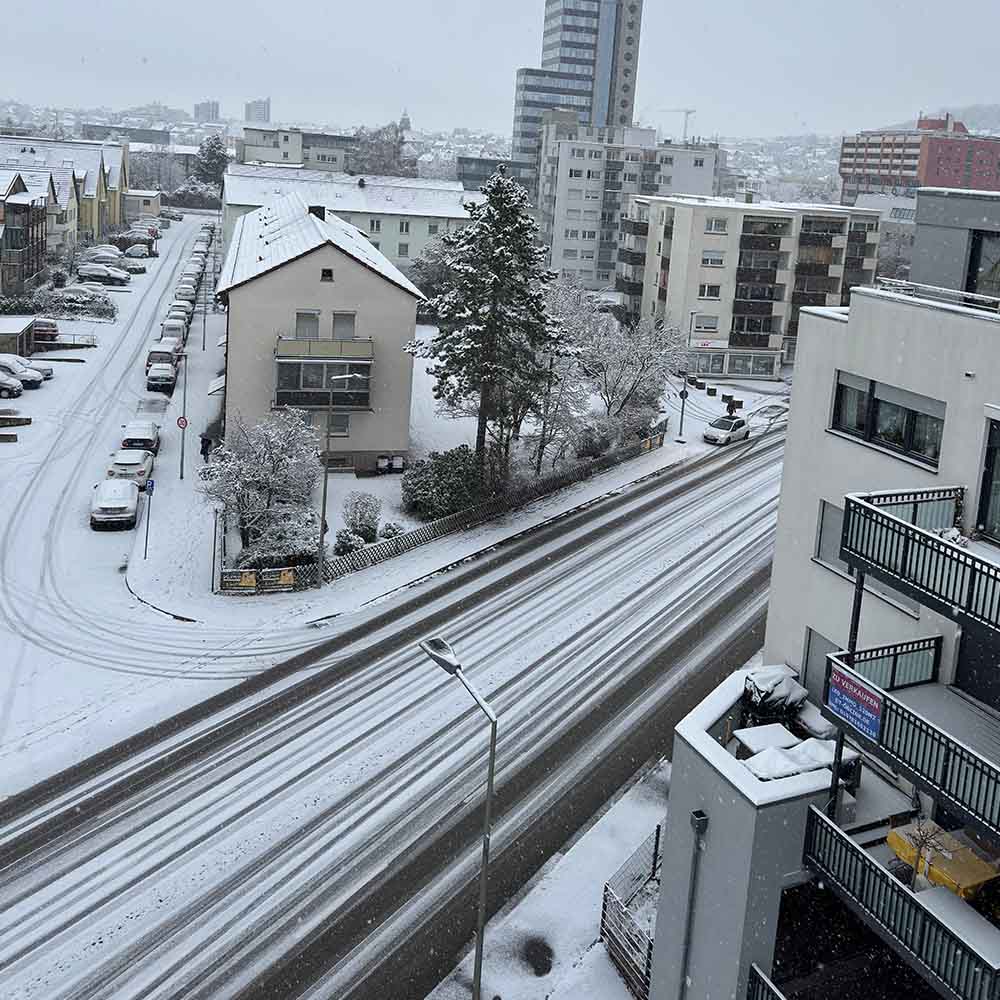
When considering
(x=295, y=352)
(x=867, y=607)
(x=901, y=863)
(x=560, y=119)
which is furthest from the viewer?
(x=560, y=119)

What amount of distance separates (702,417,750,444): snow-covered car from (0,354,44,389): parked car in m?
30.9

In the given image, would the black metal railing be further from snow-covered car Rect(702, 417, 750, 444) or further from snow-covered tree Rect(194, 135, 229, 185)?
snow-covered tree Rect(194, 135, 229, 185)

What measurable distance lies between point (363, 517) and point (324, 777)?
13927 millimetres

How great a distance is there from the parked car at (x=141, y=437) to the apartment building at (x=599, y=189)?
55320 mm

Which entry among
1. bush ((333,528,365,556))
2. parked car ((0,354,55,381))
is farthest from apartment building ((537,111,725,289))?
bush ((333,528,365,556))

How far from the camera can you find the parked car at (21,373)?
2048 inches

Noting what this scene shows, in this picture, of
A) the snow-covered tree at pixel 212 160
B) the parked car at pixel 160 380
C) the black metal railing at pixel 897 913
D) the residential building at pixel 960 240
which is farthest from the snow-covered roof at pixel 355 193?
the black metal railing at pixel 897 913

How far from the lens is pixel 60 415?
159 ft

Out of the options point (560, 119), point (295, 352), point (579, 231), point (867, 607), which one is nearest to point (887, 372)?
point (867, 607)

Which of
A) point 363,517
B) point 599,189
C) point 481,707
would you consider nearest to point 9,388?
point 363,517

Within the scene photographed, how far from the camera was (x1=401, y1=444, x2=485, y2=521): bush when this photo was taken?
38.2 m

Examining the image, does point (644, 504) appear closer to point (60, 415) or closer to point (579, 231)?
point (60, 415)

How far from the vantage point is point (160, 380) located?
5325 centimetres

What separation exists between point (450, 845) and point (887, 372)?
11479 millimetres
